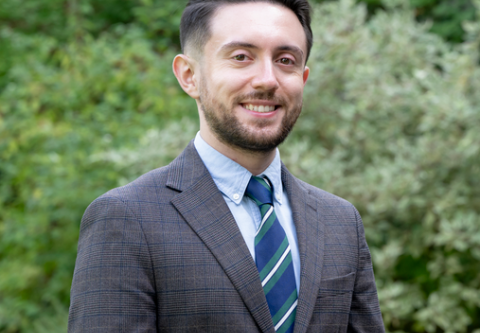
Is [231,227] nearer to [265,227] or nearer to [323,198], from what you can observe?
[265,227]

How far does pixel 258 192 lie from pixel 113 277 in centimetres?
53

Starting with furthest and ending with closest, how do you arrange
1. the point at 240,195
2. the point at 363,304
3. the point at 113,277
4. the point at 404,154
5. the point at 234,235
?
the point at 404,154 → the point at 363,304 → the point at 240,195 → the point at 234,235 → the point at 113,277

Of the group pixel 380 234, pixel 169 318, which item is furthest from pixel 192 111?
pixel 169 318

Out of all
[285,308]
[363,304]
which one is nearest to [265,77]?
[285,308]

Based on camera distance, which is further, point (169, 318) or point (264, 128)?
point (264, 128)

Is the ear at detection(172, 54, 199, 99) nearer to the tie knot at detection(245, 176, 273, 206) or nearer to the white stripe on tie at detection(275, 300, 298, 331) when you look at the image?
the tie knot at detection(245, 176, 273, 206)

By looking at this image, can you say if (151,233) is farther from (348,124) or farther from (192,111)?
(192,111)

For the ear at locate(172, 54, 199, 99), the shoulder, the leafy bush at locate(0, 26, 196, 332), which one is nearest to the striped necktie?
the shoulder

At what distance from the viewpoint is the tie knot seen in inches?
63.4

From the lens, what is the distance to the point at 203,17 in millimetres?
1646

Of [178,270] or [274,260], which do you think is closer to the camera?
[178,270]

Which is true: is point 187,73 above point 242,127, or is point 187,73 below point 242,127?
above

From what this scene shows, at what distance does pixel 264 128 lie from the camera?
5.09 ft

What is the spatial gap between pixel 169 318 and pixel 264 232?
0.38 meters
